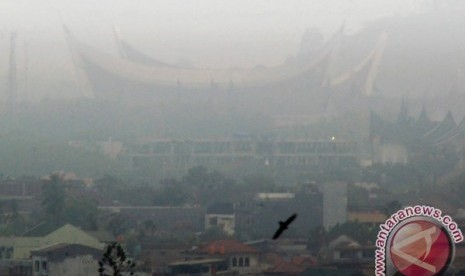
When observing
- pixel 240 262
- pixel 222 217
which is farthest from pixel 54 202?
pixel 240 262

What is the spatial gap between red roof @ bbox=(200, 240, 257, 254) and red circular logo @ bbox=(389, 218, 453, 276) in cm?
713

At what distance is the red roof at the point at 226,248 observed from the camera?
22281mm

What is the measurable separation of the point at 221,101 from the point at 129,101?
54.1 inches

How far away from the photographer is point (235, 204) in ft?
90.6

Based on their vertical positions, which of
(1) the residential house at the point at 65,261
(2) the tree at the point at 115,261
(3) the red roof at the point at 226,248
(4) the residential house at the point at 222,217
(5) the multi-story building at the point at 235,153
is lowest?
(2) the tree at the point at 115,261

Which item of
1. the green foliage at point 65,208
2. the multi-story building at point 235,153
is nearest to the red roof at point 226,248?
the green foliage at point 65,208

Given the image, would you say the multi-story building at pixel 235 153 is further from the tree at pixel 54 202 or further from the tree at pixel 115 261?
the tree at pixel 115 261

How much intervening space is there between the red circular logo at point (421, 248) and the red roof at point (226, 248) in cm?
713

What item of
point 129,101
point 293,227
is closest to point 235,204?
point 293,227

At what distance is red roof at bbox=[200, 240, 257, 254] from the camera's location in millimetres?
22281

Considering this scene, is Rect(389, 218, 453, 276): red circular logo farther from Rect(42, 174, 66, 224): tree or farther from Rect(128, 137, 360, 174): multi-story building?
Rect(128, 137, 360, 174): multi-story building

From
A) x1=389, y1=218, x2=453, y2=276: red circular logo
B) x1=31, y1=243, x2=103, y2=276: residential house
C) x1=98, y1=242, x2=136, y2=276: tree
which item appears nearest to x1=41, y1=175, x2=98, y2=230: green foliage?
x1=31, y1=243, x2=103, y2=276: residential house

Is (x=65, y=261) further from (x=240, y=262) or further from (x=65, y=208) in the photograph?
(x=65, y=208)

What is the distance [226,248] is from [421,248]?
7.45 metres
